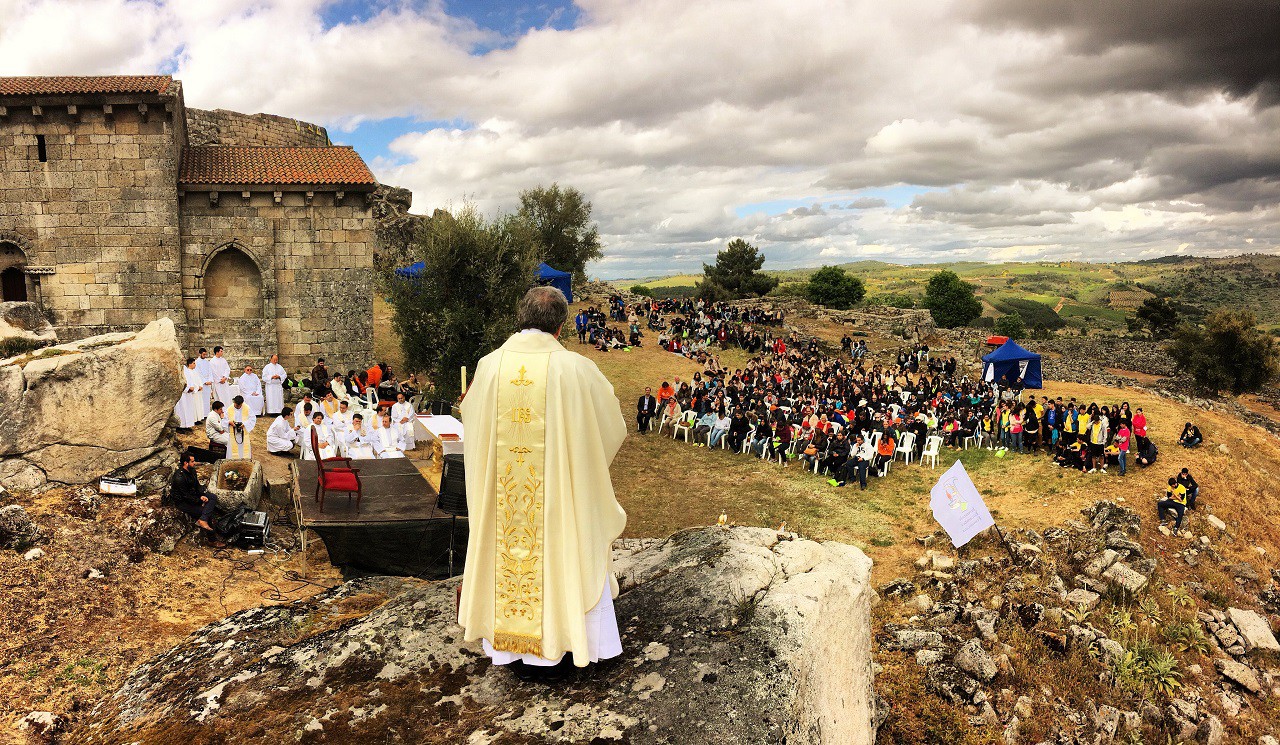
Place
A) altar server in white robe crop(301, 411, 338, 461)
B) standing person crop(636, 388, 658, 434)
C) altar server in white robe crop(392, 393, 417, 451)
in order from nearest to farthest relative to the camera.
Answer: altar server in white robe crop(301, 411, 338, 461), altar server in white robe crop(392, 393, 417, 451), standing person crop(636, 388, 658, 434)

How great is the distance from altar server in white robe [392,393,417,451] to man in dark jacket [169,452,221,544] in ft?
15.0

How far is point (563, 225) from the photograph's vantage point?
3872 centimetres

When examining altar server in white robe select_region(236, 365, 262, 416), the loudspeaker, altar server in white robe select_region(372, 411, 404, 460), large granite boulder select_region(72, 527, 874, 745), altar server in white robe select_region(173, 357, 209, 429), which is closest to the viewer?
large granite boulder select_region(72, 527, 874, 745)

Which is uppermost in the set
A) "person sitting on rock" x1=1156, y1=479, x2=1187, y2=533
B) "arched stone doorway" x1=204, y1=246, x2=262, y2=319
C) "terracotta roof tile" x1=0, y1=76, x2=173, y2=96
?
"terracotta roof tile" x1=0, y1=76, x2=173, y2=96

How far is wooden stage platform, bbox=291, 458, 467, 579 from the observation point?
709cm

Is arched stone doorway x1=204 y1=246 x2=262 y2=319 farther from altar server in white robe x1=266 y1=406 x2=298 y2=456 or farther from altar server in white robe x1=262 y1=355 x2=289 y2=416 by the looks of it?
altar server in white robe x1=266 y1=406 x2=298 y2=456

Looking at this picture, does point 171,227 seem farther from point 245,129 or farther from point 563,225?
point 563,225

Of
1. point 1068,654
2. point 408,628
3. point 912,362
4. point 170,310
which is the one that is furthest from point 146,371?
point 912,362

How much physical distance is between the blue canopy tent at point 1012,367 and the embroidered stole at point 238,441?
19.1 meters

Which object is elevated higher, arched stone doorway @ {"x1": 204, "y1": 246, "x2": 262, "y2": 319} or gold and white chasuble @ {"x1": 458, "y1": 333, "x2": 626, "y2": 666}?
arched stone doorway @ {"x1": 204, "y1": 246, "x2": 262, "y2": 319}

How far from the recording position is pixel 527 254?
47.8ft

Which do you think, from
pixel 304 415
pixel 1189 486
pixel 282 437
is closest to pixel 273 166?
pixel 304 415

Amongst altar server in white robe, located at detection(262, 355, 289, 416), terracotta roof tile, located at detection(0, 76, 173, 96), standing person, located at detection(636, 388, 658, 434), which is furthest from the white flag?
terracotta roof tile, located at detection(0, 76, 173, 96)

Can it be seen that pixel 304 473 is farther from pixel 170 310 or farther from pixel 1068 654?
pixel 170 310
